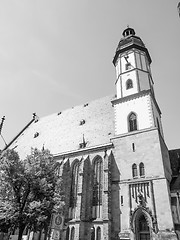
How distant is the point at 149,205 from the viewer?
17703mm

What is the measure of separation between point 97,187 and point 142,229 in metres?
5.96

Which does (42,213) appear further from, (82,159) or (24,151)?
(24,151)

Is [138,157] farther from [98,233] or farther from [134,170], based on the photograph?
[98,233]

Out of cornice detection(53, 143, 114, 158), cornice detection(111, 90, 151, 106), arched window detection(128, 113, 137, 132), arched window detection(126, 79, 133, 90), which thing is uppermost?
arched window detection(126, 79, 133, 90)

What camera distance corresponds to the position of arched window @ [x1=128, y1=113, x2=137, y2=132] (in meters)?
23.3

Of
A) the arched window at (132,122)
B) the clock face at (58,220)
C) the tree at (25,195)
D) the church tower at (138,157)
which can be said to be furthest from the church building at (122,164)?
the clock face at (58,220)

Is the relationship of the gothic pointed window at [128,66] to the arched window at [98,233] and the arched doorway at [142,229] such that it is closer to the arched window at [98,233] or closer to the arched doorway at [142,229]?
the arched doorway at [142,229]

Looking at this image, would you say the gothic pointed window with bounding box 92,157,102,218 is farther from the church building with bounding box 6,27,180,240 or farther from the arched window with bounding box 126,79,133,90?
the arched window with bounding box 126,79,133,90

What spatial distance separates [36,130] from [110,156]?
58.6 ft

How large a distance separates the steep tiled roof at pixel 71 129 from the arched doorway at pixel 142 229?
910 centimetres

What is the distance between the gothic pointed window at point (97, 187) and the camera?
2033cm

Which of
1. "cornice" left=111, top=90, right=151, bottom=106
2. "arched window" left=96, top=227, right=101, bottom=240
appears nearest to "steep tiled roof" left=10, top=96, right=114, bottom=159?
"cornice" left=111, top=90, right=151, bottom=106

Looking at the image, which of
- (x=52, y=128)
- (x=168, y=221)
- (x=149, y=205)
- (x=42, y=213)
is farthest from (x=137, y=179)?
(x=52, y=128)

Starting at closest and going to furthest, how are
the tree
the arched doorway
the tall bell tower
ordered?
1. the tree
2. the arched doorway
3. the tall bell tower
